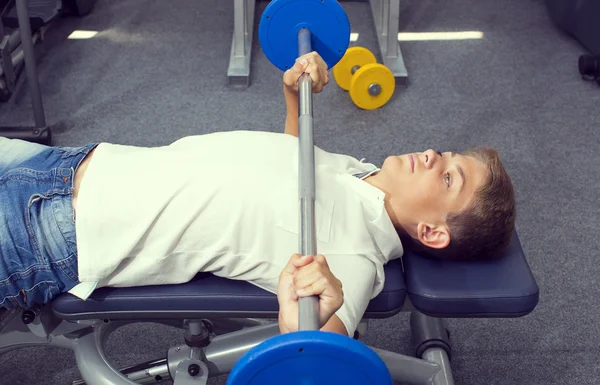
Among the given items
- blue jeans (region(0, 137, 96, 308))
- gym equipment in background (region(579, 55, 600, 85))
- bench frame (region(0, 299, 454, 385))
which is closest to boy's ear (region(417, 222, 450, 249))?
bench frame (region(0, 299, 454, 385))

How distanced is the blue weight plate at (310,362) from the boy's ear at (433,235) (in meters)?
0.43

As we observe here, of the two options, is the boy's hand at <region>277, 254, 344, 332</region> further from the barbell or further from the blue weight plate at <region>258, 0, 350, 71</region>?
the blue weight plate at <region>258, 0, 350, 71</region>

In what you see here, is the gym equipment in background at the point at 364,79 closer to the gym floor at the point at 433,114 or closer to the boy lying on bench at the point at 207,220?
the gym floor at the point at 433,114

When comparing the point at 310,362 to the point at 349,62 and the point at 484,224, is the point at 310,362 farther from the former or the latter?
the point at 349,62

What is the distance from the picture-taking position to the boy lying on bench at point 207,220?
1129mm

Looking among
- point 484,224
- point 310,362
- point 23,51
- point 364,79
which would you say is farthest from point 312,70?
point 23,51

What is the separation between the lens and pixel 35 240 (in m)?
1.14

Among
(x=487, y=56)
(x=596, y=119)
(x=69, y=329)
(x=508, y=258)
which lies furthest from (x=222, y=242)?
(x=487, y=56)

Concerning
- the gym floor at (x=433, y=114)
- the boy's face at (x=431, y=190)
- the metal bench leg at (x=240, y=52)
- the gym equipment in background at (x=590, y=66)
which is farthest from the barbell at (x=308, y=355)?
the gym equipment in background at (x=590, y=66)

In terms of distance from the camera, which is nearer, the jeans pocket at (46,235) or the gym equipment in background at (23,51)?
the jeans pocket at (46,235)

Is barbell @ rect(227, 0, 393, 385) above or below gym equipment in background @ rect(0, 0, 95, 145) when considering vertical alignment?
above

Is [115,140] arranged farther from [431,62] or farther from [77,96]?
[431,62]

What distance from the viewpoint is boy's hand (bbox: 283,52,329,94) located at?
1310 millimetres

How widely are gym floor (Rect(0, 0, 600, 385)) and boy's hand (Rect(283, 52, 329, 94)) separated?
1.92 feet
